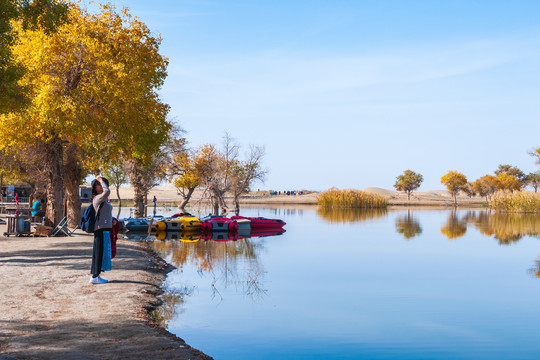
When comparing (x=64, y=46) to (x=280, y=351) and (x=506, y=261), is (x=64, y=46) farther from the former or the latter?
(x=506, y=261)

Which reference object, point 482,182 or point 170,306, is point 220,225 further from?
point 482,182

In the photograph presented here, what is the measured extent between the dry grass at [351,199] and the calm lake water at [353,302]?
5314 cm

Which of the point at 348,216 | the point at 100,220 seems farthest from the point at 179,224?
the point at 348,216

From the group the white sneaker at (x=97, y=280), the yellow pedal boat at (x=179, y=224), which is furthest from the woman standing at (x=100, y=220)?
the yellow pedal boat at (x=179, y=224)

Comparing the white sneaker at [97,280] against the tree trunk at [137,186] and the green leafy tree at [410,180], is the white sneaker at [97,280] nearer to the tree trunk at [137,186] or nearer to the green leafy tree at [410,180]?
the tree trunk at [137,186]

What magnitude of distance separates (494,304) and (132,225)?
1026 inches

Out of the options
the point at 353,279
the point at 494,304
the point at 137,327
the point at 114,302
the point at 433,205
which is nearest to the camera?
the point at 137,327

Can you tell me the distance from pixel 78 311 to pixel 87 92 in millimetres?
16209

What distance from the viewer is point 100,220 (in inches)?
516

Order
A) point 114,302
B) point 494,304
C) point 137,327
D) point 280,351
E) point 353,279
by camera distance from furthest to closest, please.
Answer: point 353,279 < point 494,304 < point 114,302 < point 280,351 < point 137,327

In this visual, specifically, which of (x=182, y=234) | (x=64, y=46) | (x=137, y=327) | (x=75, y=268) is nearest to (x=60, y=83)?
(x=64, y=46)

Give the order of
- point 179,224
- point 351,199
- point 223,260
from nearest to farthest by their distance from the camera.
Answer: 1. point 223,260
2. point 179,224
3. point 351,199

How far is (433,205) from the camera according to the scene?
107 metres

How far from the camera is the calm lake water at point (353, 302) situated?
35.7ft
